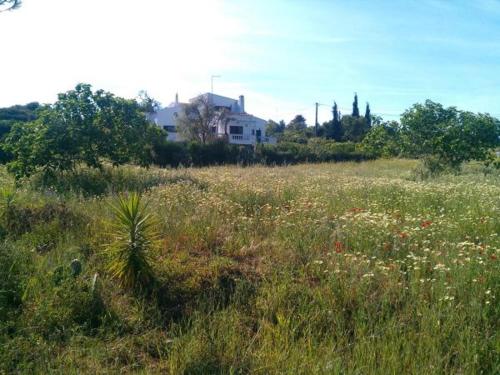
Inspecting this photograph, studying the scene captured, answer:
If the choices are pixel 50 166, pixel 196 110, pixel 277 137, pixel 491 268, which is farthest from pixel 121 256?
pixel 277 137

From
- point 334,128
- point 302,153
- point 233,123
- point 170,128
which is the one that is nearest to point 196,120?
point 302,153

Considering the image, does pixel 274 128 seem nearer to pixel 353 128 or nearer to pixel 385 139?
pixel 353 128

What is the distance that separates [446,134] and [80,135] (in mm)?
14700

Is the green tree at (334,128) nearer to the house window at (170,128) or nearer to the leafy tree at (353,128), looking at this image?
the leafy tree at (353,128)

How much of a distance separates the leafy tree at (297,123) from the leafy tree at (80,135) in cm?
5448

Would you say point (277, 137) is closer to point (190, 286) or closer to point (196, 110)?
point (196, 110)

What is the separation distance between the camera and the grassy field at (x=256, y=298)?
10.9 ft

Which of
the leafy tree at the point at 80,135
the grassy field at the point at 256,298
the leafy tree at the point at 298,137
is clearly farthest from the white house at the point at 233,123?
the grassy field at the point at 256,298

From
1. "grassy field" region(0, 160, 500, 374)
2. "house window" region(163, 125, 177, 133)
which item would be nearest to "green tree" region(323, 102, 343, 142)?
"house window" region(163, 125, 177, 133)

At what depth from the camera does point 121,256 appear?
446 cm

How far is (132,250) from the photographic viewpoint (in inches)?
173

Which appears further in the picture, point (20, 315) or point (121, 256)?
point (121, 256)

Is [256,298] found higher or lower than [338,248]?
lower

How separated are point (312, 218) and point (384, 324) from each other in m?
3.19
